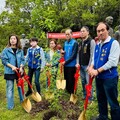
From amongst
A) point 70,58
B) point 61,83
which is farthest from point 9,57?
point 61,83

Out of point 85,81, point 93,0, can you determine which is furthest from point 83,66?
point 93,0

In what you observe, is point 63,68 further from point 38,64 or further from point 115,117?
point 115,117

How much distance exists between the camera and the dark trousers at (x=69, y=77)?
245 inches

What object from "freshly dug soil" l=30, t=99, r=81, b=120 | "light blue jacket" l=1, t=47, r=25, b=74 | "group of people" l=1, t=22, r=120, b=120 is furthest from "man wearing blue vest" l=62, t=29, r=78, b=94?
"light blue jacket" l=1, t=47, r=25, b=74

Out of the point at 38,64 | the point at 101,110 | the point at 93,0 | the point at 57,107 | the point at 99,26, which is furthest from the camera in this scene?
the point at 93,0

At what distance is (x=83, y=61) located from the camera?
18.6 feet

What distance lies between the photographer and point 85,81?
5.90m

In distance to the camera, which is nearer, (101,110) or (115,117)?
(115,117)

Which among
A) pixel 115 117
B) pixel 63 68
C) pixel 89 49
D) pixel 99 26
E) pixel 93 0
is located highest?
pixel 93 0

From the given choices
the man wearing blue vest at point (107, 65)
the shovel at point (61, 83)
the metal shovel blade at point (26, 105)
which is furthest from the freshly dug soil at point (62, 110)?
the man wearing blue vest at point (107, 65)

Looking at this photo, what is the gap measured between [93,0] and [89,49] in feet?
87.0

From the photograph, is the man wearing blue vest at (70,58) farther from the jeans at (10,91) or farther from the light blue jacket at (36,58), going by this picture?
the jeans at (10,91)

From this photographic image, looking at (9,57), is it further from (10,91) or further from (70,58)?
(70,58)

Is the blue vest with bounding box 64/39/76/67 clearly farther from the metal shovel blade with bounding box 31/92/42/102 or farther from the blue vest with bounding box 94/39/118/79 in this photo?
the blue vest with bounding box 94/39/118/79
